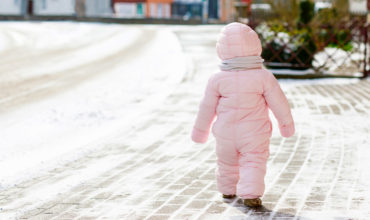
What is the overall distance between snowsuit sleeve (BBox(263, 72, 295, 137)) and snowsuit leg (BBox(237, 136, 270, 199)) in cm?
20

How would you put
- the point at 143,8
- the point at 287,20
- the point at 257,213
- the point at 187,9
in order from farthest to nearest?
1. the point at 187,9
2. the point at 143,8
3. the point at 287,20
4. the point at 257,213

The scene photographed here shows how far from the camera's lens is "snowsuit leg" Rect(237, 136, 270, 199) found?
4984mm

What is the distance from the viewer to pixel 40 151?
7586 mm

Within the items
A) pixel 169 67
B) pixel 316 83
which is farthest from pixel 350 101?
pixel 169 67

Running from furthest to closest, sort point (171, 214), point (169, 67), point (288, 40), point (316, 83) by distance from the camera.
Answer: point (169, 67)
point (288, 40)
point (316, 83)
point (171, 214)

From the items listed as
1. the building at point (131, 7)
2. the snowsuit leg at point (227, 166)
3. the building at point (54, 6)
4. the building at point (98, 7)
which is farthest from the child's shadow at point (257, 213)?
the building at point (98, 7)

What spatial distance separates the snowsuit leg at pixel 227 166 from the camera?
509cm

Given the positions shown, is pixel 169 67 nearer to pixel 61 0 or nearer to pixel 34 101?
pixel 34 101

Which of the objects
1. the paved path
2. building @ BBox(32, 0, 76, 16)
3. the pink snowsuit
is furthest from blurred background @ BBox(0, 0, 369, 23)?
the pink snowsuit

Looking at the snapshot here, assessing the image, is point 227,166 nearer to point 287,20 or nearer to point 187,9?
point 287,20

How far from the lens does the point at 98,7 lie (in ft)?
239

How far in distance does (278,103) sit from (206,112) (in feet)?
1.80

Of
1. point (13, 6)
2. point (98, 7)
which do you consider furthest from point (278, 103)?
point (98, 7)

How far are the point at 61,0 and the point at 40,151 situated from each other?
64.2 meters
